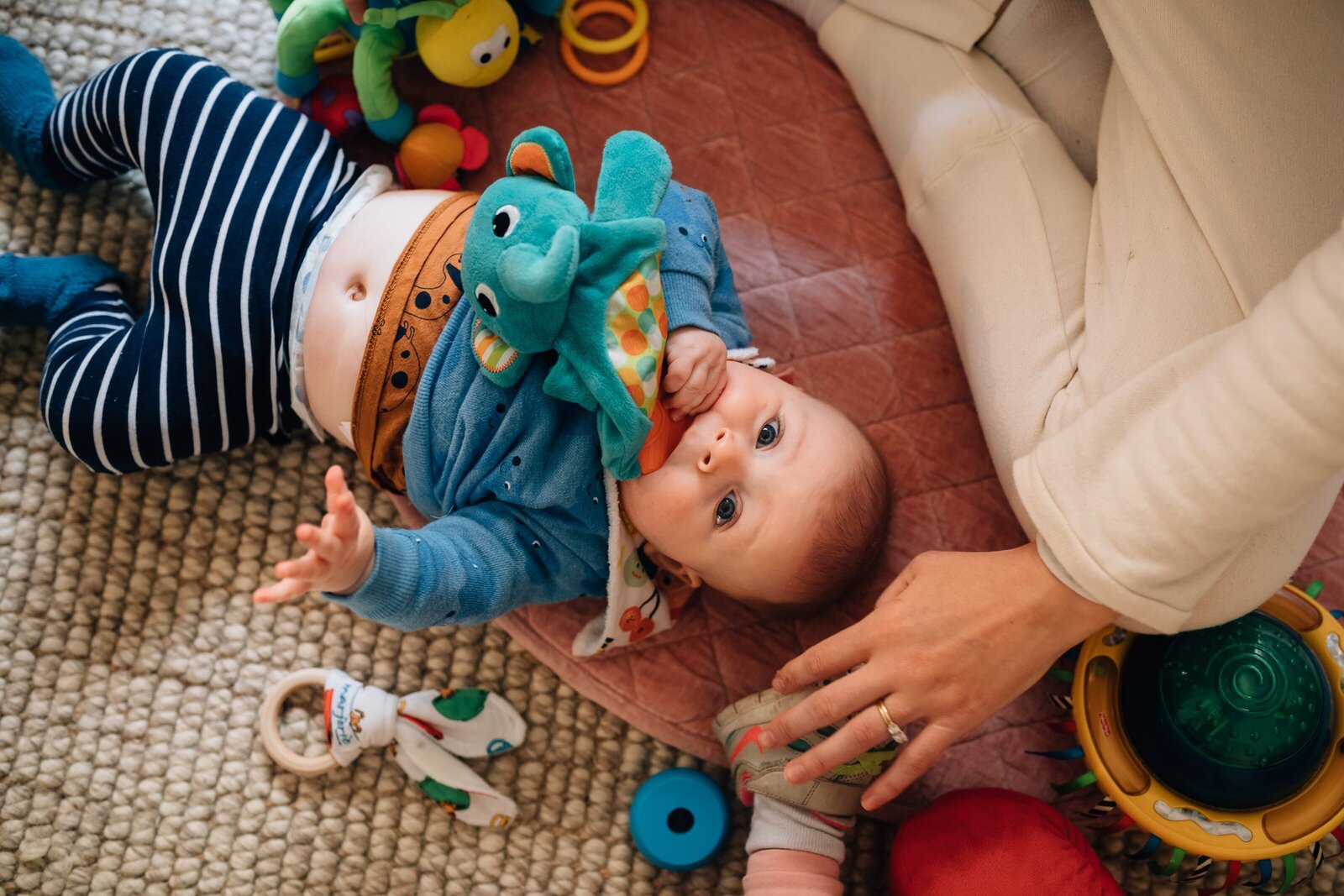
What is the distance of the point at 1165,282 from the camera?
36.2 inches

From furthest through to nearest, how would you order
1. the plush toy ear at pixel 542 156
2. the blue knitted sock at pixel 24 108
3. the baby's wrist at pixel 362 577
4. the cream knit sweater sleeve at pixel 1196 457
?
1. the blue knitted sock at pixel 24 108
2. the plush toy ear at pixel 542 156
3. the baby's wrist at pixel 362 577
4. the cream knit sweater sleeve at pixel 1196 457

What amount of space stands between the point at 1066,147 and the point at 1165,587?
559 millimetres

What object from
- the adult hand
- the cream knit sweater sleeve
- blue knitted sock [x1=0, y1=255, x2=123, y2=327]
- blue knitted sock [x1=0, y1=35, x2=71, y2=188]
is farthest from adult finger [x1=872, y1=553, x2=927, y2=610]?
blue knitted sock [x1=0, y1=35, x2=71, y2=188]

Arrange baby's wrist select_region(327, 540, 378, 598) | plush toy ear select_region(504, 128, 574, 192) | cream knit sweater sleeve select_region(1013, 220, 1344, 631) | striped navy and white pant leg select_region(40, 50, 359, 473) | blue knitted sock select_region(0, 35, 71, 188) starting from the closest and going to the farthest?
1. cream knit sweater sleeve select_region(1013, 220, 1344, 631)
2. baby's wrist select_region(327, 540, 378, 598)
3. plush toy ear select_region(504, 128, 574, 192)
4. striped navy and white pant leg select_region(40, 50, 359, 473)
5. blue knitted sock select_region(0, 35, 71, 188)

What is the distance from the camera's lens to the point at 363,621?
1169 millimetres

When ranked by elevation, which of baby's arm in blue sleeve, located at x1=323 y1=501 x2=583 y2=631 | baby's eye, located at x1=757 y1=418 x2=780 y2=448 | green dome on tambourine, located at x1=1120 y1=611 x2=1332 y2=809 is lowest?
green dome on tambourine, located at x1=1120 y1=611 x2=1332 y2=809

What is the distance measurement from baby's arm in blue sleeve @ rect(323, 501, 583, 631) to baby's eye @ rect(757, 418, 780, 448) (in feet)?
0.78

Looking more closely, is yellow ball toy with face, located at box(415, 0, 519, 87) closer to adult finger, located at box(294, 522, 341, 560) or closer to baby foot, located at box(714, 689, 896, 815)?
adult finger, located at box(294, 522, 341, 560)

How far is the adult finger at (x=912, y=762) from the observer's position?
889 mm

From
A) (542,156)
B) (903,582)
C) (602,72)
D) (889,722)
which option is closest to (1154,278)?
(903,582)

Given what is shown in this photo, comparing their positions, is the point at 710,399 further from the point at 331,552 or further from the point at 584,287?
the point at 331,552

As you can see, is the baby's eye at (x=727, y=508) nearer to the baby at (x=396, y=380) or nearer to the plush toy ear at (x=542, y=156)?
the baby at (x=396, y=380)

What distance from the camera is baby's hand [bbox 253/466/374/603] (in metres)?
0.74

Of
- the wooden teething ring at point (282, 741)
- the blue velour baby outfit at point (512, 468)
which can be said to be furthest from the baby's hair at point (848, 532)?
the wooden teething ring at point (282, 741)
